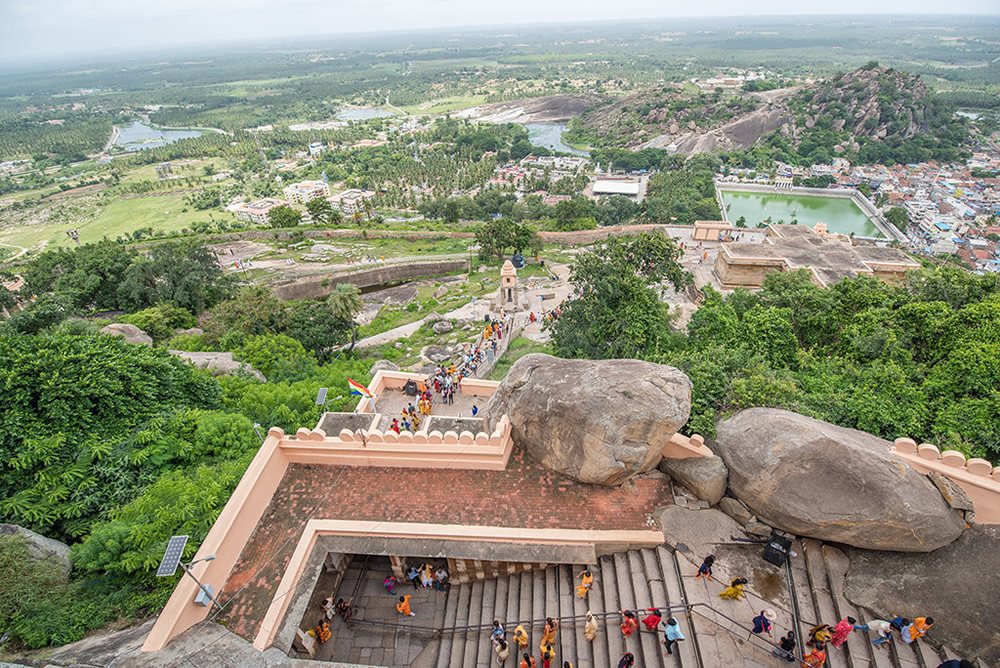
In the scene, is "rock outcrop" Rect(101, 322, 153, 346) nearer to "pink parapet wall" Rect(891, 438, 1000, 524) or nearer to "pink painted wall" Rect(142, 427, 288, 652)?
"pink painted wall" Rect(142, 427, 288, 652)

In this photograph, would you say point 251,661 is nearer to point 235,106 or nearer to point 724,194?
point 724,194

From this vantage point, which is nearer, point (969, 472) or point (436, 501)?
point (969, 472)

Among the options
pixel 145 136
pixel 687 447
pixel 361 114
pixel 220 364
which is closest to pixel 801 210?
pixel 687 447

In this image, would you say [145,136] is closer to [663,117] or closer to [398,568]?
[663,117]

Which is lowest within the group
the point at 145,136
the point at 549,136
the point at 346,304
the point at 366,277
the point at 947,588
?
the point at 549,136

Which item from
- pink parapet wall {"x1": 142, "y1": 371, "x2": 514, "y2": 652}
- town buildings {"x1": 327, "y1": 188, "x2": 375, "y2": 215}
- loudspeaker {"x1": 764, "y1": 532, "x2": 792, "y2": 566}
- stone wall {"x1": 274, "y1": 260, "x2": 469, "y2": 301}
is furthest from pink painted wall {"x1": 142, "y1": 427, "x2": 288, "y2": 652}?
town buildings {"x1": 327, "y1": 188, "x2": 375, "y2": 215}

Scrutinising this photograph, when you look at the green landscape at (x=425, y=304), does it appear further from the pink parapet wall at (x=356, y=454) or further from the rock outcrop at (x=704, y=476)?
the rock outcrop at (x=704, y=476)

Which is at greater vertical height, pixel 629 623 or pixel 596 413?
pixel 596 413

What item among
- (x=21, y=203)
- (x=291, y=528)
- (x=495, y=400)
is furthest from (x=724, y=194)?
(x=21, y=203)
